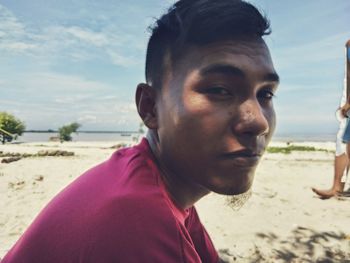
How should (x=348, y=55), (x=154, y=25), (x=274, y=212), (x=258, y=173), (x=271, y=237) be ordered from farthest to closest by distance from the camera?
(x=258, y=173) → (x=274, y=212) → (x=348, y=55) → (x=271, y=237) → (x=154, y=25)

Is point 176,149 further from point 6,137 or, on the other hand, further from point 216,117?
point 6,137

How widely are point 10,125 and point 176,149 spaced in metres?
30.6

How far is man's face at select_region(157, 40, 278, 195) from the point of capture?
1.24 m

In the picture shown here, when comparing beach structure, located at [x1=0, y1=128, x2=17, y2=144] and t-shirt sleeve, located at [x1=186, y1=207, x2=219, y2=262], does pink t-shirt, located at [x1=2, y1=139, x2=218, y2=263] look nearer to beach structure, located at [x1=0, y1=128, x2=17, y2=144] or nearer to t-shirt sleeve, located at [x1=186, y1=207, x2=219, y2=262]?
t-shirt sleeve, located at [x1=186, y1=207, x2=219, y2=262]

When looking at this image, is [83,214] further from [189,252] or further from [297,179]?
[297,179]

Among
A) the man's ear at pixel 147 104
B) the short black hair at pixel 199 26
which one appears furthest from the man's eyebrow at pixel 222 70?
the man's ear at pixel 147 104

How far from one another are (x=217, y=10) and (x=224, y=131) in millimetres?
589

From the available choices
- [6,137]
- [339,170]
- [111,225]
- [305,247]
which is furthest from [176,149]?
[6,137]

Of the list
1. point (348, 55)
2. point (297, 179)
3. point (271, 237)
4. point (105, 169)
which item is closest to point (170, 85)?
point (105, 169)

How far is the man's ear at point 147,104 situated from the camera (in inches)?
59.8

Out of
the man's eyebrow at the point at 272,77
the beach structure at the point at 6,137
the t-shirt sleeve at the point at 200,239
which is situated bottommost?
the beach structure at the point at 6,137

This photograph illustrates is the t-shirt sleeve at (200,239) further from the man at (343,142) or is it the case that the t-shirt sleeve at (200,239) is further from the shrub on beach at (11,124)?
the shrub on beach at (11,124)

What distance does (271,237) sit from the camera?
13.7 feet

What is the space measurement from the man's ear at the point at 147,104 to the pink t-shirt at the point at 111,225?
1.23ft
